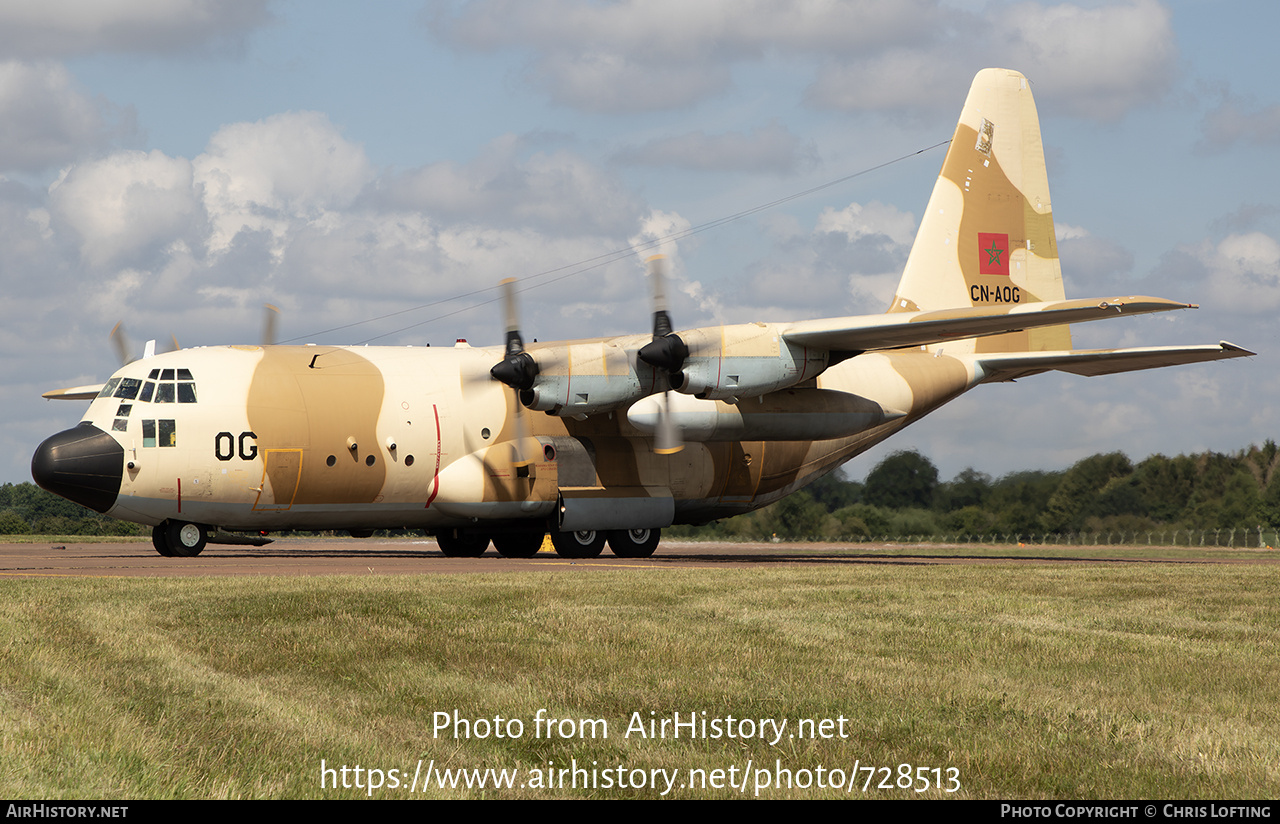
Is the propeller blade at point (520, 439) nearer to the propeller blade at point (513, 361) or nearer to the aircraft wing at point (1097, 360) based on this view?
the propeller blade at point (513, 361)

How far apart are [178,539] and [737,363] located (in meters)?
11.3

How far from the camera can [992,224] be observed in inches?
1179

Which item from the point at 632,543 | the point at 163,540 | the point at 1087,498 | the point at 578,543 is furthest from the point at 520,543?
the point at 1087,498

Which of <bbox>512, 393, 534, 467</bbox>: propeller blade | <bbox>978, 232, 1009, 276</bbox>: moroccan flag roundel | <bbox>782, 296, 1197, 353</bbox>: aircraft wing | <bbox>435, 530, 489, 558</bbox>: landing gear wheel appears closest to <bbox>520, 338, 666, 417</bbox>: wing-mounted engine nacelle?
<bbox>512, 393, 534, 467</bbox>: propeller blade

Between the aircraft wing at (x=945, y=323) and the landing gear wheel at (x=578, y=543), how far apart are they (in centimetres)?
629

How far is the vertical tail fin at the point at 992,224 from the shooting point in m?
29.5

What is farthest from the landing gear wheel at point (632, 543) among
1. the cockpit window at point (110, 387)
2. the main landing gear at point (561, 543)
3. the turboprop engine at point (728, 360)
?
the cockpit window at point (110, 387)

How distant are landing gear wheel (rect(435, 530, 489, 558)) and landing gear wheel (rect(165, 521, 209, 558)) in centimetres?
620

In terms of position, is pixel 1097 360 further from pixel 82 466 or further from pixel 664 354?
pixel 82 466

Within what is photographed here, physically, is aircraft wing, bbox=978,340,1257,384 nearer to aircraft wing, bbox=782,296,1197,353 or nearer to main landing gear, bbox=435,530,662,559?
aircraft wing, bbox=782,296,1197,353

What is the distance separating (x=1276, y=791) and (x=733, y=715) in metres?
2.78

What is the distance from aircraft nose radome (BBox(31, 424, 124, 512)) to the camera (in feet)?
70.1
